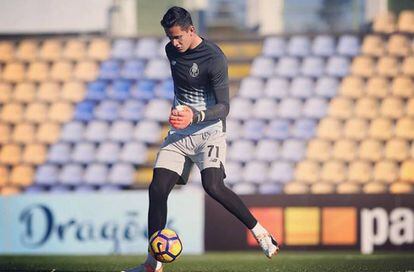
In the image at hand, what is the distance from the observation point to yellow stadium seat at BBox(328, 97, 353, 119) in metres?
17.1

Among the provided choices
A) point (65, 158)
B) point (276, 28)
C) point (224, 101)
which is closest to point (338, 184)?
point (276, 28)

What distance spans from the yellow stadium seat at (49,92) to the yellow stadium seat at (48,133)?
0.63 metres

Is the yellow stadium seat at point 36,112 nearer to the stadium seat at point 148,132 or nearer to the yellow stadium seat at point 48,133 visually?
the yellow stadium seat at point 48,133

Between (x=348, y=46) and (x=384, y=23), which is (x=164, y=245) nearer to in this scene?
(x=348, y=46)

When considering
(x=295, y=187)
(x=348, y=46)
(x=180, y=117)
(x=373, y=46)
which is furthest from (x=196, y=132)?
(x=373, y=46)

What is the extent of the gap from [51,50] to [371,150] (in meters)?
6.70

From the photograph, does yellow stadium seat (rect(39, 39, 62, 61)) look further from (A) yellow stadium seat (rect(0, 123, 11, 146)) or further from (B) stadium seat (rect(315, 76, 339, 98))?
(B) stadium seat (rect(315, 76, 339, 98))

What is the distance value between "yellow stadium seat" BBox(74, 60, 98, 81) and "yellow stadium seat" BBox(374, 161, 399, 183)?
584 cm

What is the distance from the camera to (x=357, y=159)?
1653cm

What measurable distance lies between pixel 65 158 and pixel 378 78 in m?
6.16

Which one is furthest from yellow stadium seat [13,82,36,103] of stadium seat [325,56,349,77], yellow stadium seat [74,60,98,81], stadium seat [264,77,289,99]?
stadium seat [325,56,349,77]

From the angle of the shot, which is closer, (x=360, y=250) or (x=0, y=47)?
(x=360, y=250)

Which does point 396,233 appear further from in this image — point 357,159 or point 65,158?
point 65,158

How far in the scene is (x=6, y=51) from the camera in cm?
1867
